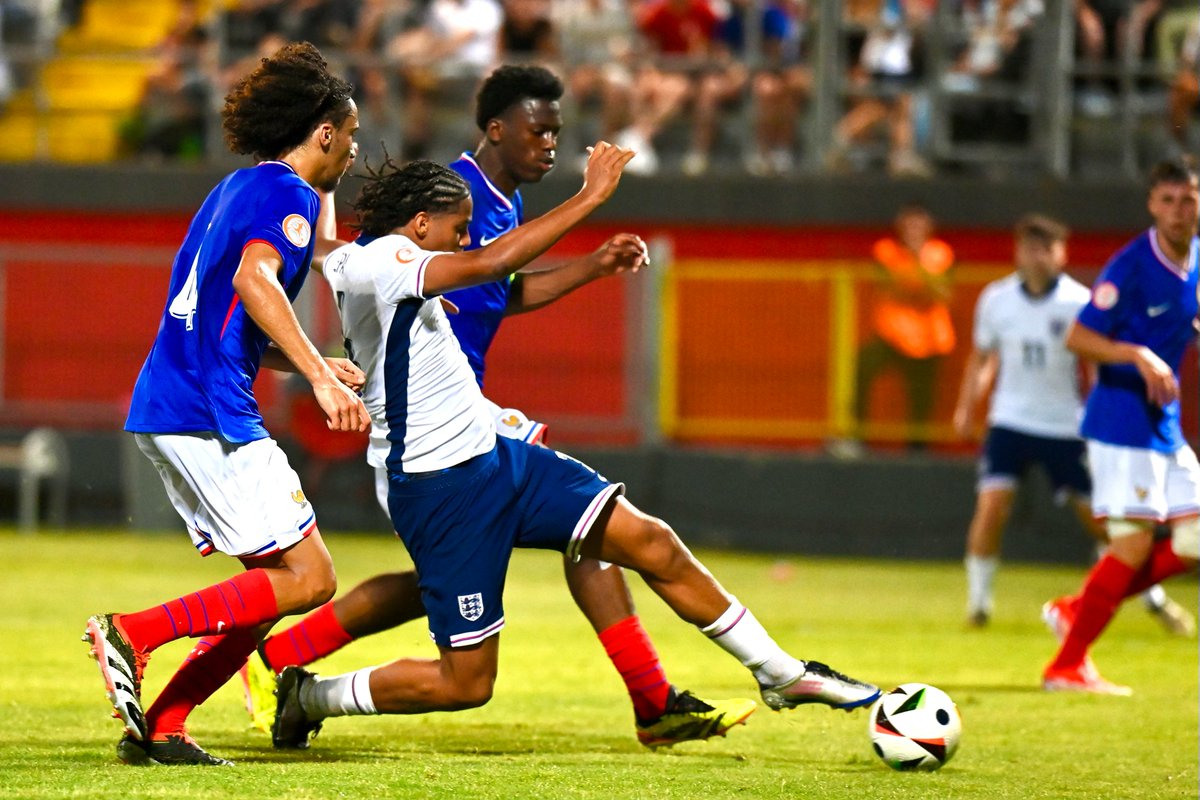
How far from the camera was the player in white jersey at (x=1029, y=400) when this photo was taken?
11750 mm

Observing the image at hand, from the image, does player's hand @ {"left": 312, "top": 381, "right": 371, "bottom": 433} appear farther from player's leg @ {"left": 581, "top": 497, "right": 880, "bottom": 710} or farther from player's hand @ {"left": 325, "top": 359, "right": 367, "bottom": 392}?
player's leg @ {"left": 581, "top": 497, "right": 880, "bottom": 710}

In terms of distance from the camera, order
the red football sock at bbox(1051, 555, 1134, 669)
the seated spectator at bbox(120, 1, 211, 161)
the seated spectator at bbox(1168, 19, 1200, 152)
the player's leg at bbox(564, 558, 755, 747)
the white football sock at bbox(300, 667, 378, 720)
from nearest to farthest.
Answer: the white football sock at bbox(300, 667, 378, 720), the player's leg at bbox(564, 558, 755, 747), the red football sock at bbox(1051, 555, 1134, 669), the seated spectator at bbox(1168, 19, 1200, 152), the seated spectator at bbox(120, 1, 211, 161)

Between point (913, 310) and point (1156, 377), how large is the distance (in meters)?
8.14

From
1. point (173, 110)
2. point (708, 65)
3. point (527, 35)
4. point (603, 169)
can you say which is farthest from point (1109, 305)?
point (173, 110)

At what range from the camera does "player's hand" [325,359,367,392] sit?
590cm

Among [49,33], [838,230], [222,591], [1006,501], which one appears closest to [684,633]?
[1006,501]

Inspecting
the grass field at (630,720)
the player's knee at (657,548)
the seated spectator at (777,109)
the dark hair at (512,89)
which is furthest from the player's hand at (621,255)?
the seated spectator at (777,109)

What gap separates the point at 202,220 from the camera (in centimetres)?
612

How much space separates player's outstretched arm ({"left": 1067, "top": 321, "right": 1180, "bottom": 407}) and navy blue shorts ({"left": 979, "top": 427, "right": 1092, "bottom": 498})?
3113 millimetres

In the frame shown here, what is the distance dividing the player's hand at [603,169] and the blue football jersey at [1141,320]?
347cm

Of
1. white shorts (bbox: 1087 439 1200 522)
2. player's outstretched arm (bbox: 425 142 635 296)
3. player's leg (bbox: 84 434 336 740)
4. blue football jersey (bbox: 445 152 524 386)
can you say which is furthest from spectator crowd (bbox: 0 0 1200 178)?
player's leg (bbox: 84 434 336 740)

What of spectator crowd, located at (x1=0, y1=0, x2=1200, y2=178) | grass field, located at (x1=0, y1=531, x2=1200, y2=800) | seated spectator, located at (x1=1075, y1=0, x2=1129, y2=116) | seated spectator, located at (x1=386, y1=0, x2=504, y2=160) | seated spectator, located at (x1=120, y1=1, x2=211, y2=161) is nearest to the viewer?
grass field, located at (x1=0, y1=531, x2=1200, y2=800)

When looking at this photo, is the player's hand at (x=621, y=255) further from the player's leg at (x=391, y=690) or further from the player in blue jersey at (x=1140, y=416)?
the player in blue jersey at (x=1140, y=416)

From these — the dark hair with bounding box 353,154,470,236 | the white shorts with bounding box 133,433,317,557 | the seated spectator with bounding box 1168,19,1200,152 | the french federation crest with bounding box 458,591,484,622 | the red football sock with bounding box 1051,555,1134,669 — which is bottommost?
the red football sock with bounding box 1051,555,1134,669
